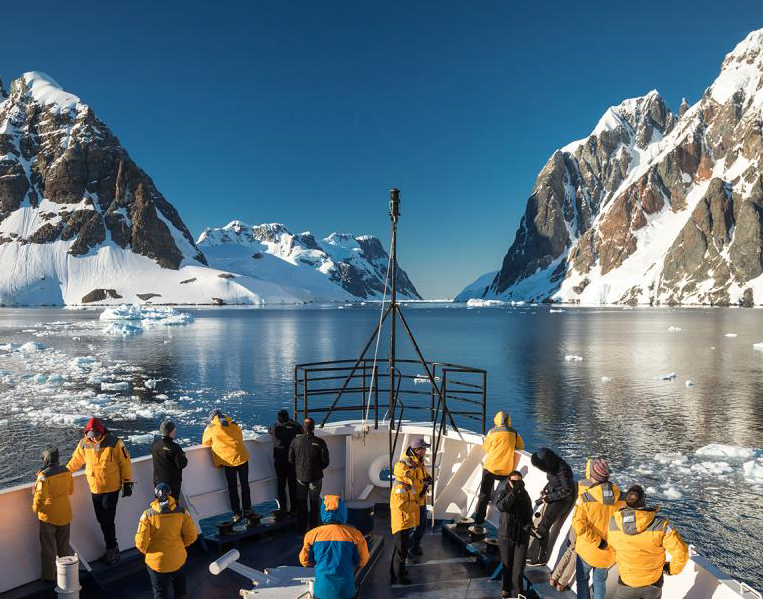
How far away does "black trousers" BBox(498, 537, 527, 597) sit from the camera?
6766mm

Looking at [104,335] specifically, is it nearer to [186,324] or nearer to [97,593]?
[186,324]

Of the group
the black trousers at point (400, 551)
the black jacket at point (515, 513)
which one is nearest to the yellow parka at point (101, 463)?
the black trousers at point (400, 551)

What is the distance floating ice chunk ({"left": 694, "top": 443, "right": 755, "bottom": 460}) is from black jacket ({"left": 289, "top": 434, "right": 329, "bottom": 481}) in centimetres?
1831

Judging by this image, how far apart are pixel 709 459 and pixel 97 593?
21067 mm

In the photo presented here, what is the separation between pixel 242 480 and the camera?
29.6ft

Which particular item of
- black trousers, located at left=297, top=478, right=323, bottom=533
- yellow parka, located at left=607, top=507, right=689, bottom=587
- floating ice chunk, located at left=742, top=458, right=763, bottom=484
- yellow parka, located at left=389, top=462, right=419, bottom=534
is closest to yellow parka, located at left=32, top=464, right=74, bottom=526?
black trousers, located at left=297, top=478, right=323, bottom=533

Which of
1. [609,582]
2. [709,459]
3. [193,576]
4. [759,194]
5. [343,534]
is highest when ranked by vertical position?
[759,194]

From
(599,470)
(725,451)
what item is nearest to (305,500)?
(599,470)

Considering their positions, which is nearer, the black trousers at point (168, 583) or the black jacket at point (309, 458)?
the black trousers at point (168, 583)

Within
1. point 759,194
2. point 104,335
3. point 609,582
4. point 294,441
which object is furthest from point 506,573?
point 759,194

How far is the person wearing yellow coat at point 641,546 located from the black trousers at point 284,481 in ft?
18.1

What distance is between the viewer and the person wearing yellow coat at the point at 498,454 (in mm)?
8430

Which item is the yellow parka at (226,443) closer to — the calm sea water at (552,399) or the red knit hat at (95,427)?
the red knit hat at (95,427)

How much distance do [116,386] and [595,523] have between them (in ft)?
113
